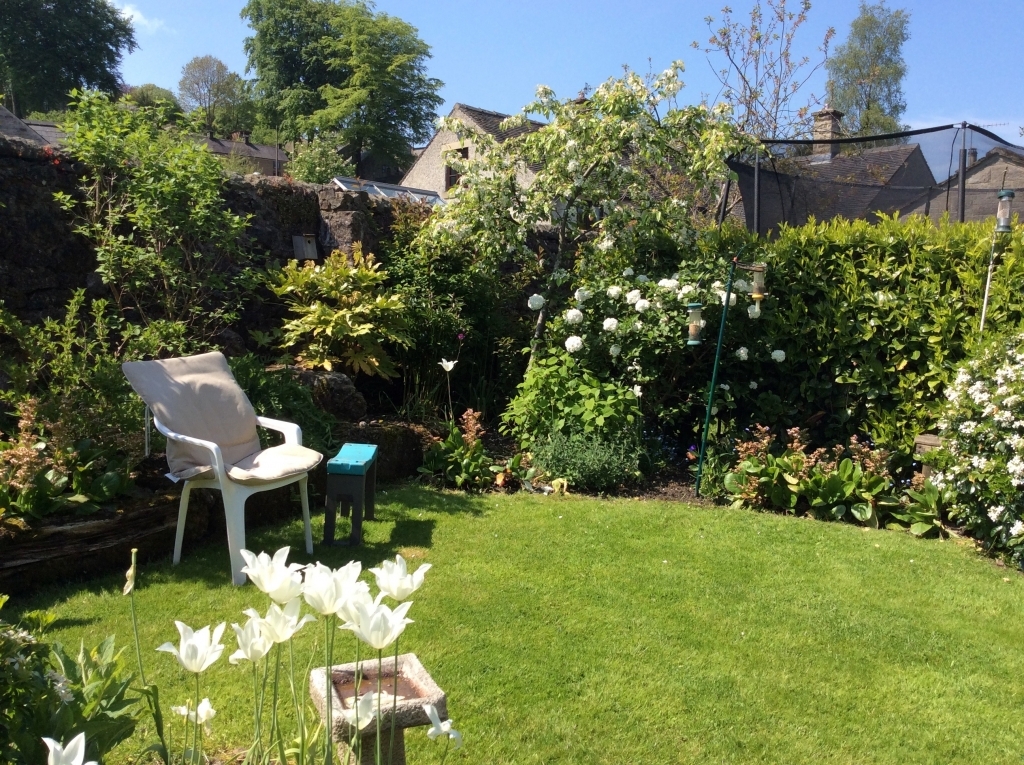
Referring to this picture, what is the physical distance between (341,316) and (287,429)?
6.20 feet

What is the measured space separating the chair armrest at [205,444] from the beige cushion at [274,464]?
58mm

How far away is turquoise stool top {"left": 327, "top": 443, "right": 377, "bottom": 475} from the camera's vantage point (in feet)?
13.4

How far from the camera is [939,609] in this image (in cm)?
371

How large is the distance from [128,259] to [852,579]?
477 centimetres

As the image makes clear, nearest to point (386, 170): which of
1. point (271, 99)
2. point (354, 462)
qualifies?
point (271, 99)

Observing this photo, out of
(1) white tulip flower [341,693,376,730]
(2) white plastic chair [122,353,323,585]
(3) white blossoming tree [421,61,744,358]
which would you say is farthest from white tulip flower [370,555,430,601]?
(3) white blossoming tree [421,61,744,358]

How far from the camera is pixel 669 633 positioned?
328cm

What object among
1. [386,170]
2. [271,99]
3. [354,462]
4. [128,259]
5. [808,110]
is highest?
[271,99]

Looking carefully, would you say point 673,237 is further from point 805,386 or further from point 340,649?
point 340,649

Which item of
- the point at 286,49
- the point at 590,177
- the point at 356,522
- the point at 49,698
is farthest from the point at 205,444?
the point at 286,49

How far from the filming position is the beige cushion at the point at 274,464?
3660 millimetres

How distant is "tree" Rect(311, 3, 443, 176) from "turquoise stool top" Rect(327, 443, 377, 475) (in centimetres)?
3039

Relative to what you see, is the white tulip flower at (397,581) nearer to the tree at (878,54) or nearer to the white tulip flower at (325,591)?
the white tulip flower at (325,591)

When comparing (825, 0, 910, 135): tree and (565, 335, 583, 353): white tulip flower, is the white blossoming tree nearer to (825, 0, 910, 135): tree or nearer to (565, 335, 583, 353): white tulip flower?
(565, 335, 583, 353): white tulip flower
